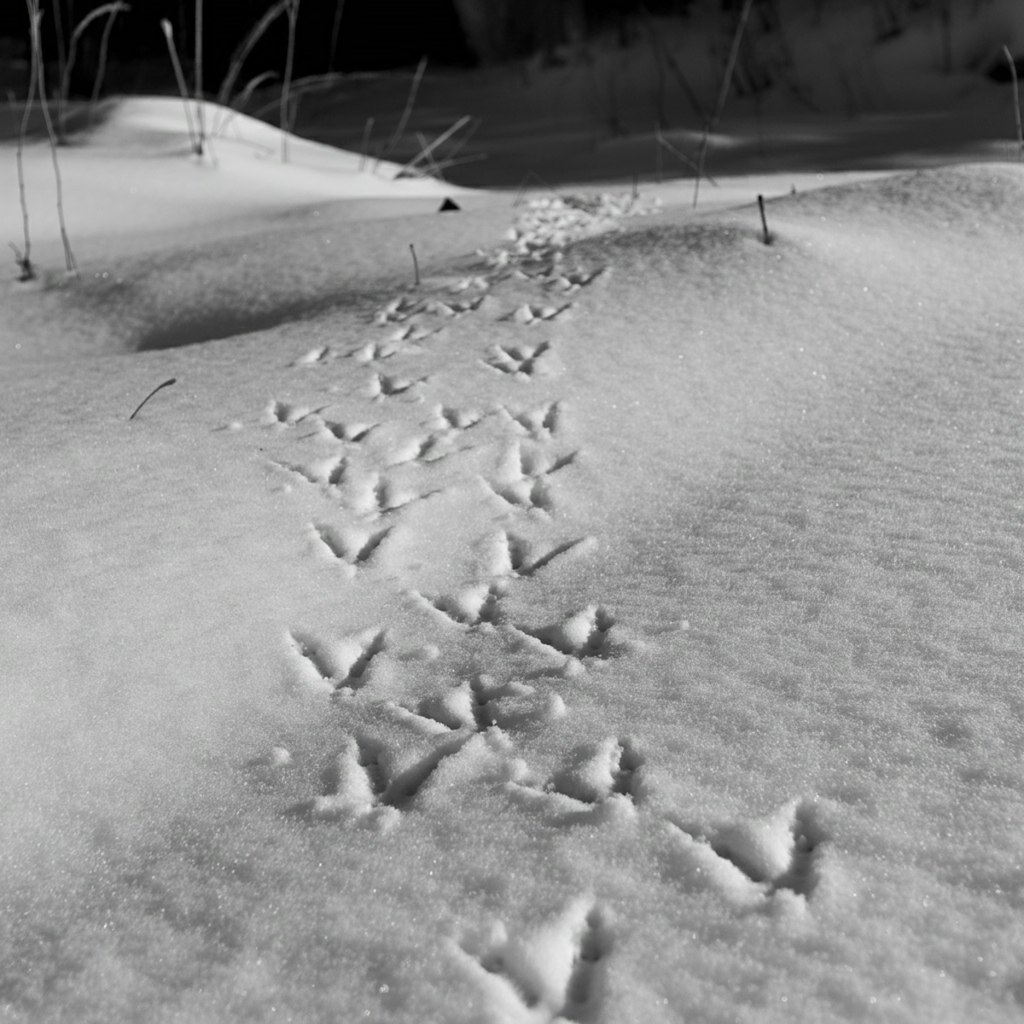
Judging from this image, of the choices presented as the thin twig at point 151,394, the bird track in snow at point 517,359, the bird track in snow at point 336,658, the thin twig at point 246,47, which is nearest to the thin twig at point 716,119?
the bird track in snow at point 517,359

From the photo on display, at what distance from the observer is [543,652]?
3.04 ft

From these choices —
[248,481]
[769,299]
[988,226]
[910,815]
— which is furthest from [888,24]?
[910,815]

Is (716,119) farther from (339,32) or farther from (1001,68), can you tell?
(339,32)

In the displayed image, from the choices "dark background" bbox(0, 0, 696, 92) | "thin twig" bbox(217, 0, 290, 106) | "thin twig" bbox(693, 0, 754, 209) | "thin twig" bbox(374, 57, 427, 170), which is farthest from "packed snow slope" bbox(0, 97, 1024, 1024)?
"dark background" bbox(0, 0, 696, 92)

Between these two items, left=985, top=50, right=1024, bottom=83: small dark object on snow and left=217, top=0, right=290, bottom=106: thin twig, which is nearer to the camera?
left=217, top=0, right=290, bottom=106: thin twig

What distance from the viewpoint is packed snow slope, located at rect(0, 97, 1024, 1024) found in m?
0.62

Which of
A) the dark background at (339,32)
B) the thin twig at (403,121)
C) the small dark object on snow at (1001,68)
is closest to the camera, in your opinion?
the thin twig at (403,121)

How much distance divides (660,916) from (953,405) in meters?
0.79

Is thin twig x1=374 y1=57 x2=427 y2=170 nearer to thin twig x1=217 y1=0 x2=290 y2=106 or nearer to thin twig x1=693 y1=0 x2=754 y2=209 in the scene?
thin twig x1=217 y1=0 x2=290 y2=106

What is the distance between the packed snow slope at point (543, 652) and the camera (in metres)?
0.62

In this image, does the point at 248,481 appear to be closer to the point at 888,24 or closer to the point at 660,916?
the point at 660,916

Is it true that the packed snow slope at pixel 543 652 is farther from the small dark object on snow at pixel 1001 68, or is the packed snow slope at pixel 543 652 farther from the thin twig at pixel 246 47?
the small dark object on snow at pixel 1001 68

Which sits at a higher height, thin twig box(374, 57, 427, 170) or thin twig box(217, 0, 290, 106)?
thin twig box(217, 0, 290, 106)

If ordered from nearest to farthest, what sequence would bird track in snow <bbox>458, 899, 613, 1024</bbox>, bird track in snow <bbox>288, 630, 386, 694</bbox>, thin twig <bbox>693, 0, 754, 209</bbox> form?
bird track in snow <bbox>458, 899, 613, 1024</bbox> < bird track in snow <bbox>288, 630, 386, 694</bbox> < thin twig <bbox>693, 0, 754, 209</bbox>
